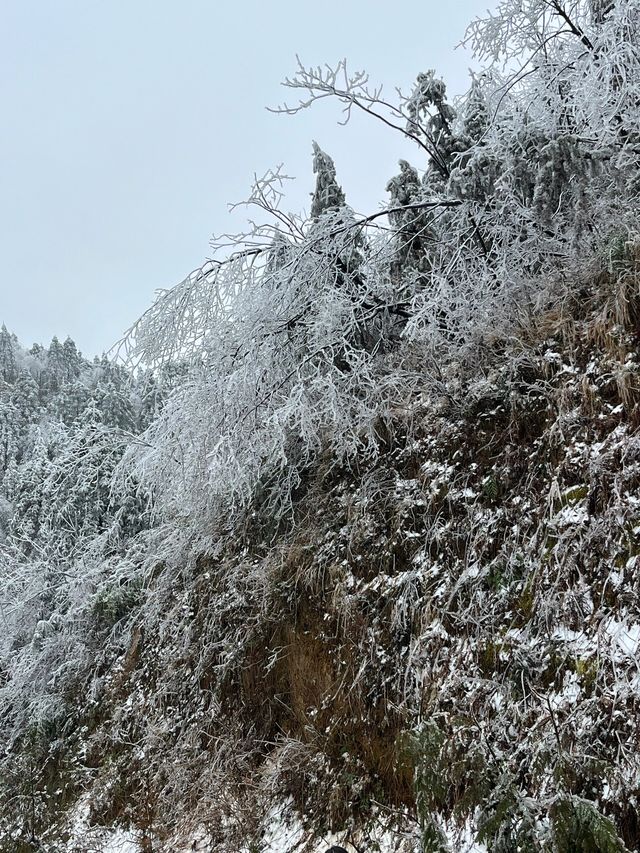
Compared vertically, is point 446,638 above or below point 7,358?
below

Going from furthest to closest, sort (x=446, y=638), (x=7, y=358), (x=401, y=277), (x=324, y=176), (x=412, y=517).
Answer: (x=7, y=358) → (x=324, y=176) → (x=401, y=277) → (x=412, y=517) → (x=446, y=638)

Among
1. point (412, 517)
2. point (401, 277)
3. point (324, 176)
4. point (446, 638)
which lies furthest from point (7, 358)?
point (446, 638)

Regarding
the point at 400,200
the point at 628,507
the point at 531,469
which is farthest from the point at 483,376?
the point at 400,200

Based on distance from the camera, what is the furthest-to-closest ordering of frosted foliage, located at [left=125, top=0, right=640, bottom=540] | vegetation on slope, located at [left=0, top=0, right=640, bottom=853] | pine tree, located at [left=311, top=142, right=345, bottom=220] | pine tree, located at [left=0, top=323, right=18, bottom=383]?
pine tree, located at [left=0, top=323, right=18, bottom=383]
pine tree, located at [left=311, top=142, right=345, bottom=220]
frosted foliage, located at [left=125, top=0, right=640, bottom=540]
vegetation on slope, located at [left=0, top=0, right=640, bottom=853]

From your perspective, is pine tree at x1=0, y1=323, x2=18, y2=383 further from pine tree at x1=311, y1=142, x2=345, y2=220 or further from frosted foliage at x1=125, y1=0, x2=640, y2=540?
frosted foliage at x1=125, y1=0, x2=640, y2=540

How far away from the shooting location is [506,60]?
6387 millimetres

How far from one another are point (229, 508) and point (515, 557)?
4.02 meters

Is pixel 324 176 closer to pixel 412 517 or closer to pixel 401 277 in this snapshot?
pixel 401 277

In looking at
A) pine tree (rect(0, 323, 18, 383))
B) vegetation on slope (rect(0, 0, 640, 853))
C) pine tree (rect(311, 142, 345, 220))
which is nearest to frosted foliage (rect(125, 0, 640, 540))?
vegetation on slope (rect(0, 0, 640, 853))

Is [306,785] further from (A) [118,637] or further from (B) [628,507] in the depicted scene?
(A) [118,637]

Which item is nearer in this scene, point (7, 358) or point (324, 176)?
point (324, 176)

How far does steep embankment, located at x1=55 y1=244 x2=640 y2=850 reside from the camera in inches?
128

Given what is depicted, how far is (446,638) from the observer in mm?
4141

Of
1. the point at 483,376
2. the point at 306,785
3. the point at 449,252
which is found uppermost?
the point at 449,252
